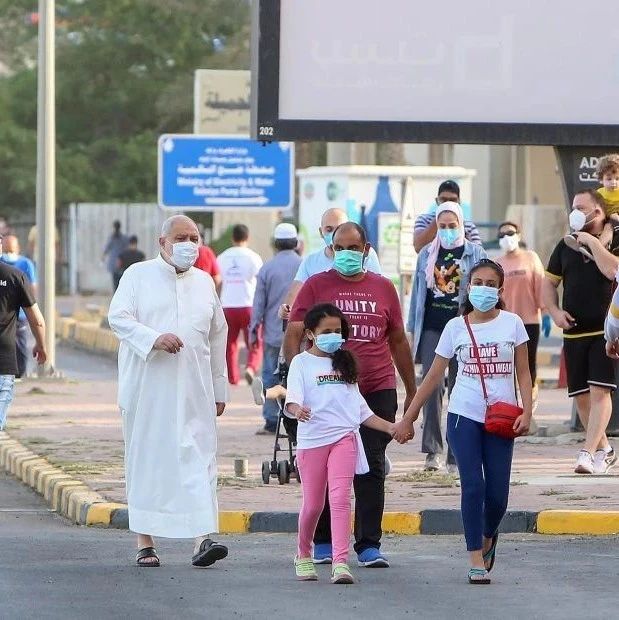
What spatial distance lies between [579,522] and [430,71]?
15.7 ft

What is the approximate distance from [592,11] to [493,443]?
625 cm

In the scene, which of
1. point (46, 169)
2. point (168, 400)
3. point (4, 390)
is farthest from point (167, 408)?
point (46, 169)

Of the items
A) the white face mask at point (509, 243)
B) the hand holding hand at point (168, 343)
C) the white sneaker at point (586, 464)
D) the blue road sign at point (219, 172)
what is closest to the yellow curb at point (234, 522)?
the hand holding hand at point (168, 343)

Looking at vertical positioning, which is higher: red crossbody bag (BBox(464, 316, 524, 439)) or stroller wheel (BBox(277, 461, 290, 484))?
red crossbody bag (BBox(464, 316, 524, 439))

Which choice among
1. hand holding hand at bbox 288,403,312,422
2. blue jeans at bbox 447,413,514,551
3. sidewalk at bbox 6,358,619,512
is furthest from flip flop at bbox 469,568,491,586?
sidewalk at bbox 6,358,619,512

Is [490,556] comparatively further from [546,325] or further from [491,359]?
[546,325]

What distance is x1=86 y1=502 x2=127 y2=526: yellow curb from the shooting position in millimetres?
11918

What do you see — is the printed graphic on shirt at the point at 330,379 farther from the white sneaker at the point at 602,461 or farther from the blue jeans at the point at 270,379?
the blue jeans at the point at 270,379

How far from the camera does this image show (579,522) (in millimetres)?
11266

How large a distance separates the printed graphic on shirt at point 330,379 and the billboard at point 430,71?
5395 mm

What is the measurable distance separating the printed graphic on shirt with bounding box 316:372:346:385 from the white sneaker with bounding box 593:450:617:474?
157 inches

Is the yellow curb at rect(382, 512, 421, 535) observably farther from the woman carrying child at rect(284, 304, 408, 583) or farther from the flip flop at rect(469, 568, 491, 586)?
the flip flop at rect(469, 568, 491, 586)

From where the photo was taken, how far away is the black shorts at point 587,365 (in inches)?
525

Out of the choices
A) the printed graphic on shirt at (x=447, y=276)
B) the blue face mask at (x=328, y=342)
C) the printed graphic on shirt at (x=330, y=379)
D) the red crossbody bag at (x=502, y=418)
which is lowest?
the red crossbody bag at (x=502, y=418)
